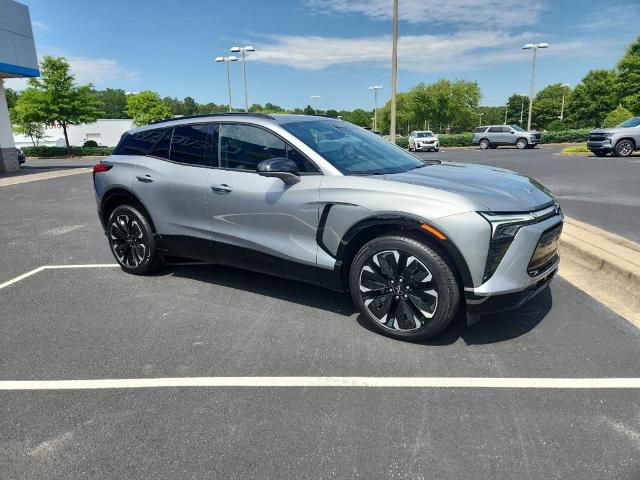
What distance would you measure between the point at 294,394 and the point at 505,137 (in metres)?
36.2

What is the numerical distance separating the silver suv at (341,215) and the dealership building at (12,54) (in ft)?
64.7

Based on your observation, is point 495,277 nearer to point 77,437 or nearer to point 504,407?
point 504,407

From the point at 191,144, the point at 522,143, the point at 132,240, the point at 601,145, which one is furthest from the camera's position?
the point at 522,143

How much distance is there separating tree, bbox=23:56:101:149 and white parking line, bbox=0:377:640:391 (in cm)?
4697

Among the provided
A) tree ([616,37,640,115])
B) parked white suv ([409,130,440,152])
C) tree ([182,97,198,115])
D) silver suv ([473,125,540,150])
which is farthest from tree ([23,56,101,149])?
tree ([182,97,198,115])

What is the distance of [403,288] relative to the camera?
3.43m

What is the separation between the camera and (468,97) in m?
70.6

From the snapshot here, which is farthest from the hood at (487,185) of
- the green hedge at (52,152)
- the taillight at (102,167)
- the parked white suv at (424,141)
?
the green hedge at (52,152)

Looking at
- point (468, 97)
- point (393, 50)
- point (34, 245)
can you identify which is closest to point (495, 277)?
point (34, 245)

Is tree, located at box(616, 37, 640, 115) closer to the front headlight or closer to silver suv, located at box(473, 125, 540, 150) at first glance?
silver suv, located at box(473, 125, 540, 150)

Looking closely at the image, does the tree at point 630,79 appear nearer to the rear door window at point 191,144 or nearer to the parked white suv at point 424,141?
the parked white suv at point 424,141

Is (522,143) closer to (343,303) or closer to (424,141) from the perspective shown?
(424,141)

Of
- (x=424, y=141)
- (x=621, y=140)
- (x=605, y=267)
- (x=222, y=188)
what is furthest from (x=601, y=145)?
(x=222, y=188)

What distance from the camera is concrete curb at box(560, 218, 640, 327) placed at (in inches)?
161
